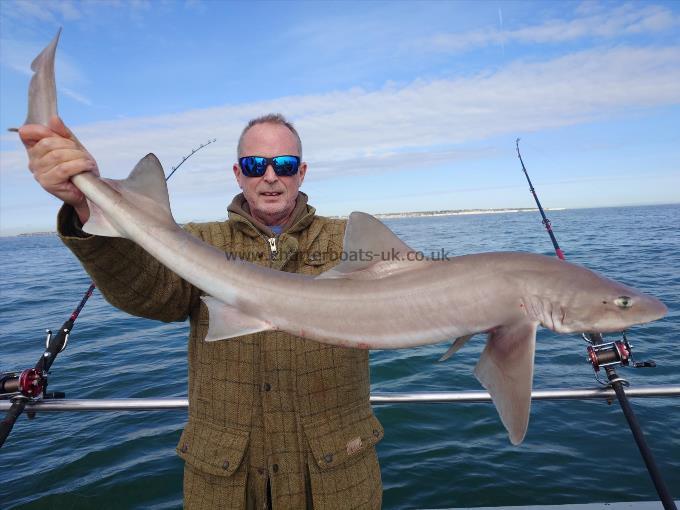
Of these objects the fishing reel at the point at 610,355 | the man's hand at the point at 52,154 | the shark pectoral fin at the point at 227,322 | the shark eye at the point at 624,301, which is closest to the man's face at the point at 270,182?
the shark pectoral fin at the point at 227,322

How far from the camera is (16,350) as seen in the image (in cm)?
1277

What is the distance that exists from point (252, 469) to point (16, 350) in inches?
506

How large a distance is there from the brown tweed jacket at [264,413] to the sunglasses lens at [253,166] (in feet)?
2.11

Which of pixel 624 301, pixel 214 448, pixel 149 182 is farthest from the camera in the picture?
pixel 214 448

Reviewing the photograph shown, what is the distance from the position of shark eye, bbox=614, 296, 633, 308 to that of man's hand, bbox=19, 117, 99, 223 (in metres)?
3.09

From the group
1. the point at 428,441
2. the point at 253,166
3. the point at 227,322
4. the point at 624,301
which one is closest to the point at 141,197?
the point at 227,322

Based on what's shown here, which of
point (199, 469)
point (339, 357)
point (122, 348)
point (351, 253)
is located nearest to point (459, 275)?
point (351, 253)

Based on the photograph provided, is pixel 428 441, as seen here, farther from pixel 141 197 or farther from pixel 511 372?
pixel 141 197

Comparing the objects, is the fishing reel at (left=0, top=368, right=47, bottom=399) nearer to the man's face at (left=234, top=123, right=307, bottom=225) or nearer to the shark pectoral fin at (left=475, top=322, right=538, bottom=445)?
the man's face at (left=234, top=123, right=307, bottom=225)

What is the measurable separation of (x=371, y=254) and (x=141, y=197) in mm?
1419

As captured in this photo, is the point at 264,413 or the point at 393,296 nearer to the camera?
the point at 393,296

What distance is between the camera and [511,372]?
246 centimetres

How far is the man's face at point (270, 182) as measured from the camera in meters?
3.76

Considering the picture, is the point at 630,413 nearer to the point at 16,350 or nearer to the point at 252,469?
the point at 252,469
